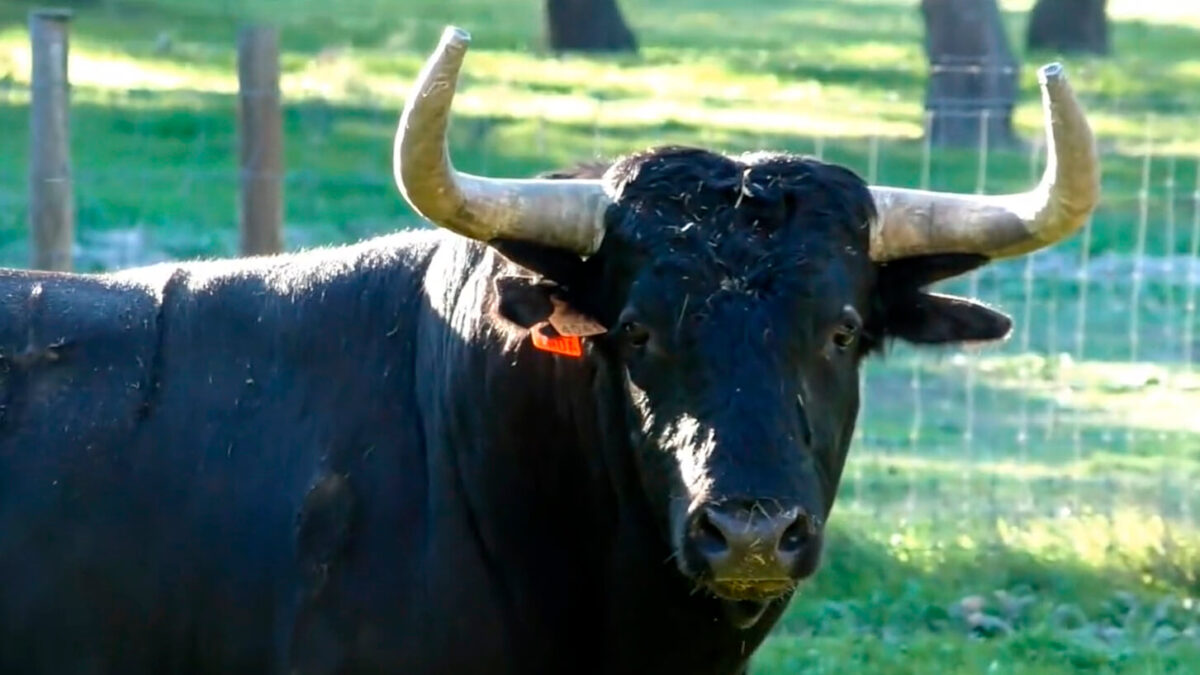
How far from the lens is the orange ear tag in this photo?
210 inches

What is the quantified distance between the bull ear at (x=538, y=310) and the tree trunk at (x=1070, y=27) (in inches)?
1213

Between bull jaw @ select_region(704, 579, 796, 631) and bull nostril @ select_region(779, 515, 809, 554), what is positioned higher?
bull nostril @ select_region(779, 515, 809, 554)

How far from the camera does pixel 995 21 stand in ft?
84.1

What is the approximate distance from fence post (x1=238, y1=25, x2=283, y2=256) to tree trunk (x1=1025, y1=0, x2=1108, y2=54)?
90.0ft

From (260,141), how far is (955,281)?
4570mm

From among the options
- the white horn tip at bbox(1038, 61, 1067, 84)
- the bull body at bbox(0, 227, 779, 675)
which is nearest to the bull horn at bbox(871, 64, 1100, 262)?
the white horn tip at bbox(1038, 61, 1067, 84)

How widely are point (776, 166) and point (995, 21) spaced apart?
2082 cm

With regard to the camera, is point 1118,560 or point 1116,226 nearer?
point 1118,560

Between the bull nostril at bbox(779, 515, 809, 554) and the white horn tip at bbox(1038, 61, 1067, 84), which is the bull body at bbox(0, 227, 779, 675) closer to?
the bull nostril at bbox(779, 515, 809, 554)

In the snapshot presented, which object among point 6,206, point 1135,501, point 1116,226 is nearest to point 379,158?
point 6,206

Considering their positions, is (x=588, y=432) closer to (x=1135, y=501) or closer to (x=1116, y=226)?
(x=1135, y=501)

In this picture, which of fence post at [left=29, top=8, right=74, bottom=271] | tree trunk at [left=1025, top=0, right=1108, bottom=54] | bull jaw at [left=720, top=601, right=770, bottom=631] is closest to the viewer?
bull jaw at [left=720, top=601, right=770, bottom=631]

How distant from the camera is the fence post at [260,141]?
29.6ft

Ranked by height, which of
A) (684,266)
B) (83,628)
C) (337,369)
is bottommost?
(83,628)
